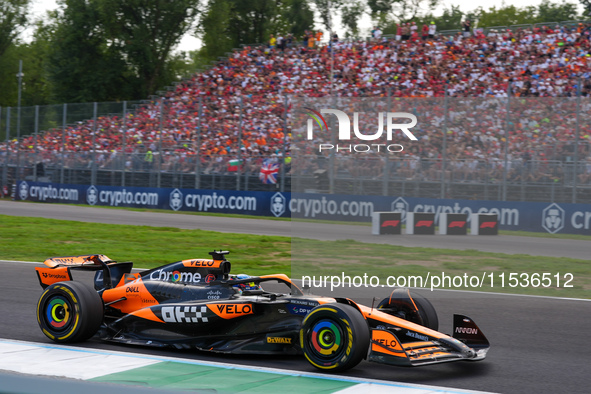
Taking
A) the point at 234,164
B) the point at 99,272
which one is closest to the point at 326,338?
the point at 99,272

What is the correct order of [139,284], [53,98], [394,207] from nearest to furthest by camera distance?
1. [139,284]
2. [394,207]
3. [53,98]

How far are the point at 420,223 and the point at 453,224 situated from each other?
1.20 m

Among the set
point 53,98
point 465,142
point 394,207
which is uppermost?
point 53,98

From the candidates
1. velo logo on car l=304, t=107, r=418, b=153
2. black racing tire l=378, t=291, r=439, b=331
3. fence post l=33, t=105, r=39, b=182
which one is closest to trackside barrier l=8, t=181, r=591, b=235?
velo logo on car l=304, t=107, r=418, b=153

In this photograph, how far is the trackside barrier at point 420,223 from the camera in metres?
10.5

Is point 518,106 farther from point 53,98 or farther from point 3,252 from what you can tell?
point 53,98

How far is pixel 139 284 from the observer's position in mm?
6027

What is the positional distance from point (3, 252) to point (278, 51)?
2133 centimetres

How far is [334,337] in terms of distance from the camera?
193 inches

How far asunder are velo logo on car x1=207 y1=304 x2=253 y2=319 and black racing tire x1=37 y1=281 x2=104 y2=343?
0.99 meters

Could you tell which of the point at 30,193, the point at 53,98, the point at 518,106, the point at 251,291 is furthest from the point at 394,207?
the point at 53,98

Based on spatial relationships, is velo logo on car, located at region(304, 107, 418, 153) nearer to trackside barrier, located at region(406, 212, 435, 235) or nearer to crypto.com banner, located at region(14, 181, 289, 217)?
trackside barrier, located at region(406, 212, 435, 235)

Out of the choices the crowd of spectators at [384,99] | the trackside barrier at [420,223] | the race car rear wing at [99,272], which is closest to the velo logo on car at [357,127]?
the crowd of spectators at [384,99]

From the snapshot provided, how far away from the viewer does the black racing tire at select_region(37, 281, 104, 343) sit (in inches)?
224
